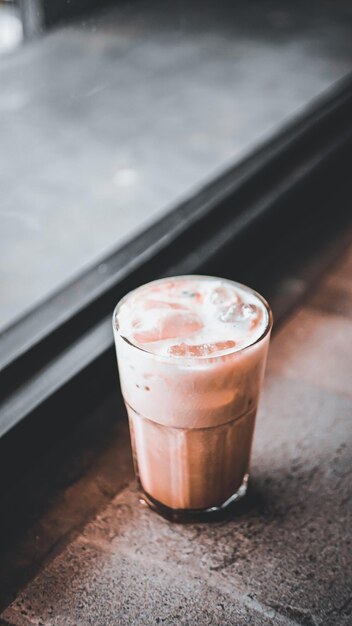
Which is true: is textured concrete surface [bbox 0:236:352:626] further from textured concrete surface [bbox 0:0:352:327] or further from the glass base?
textured concrete surface [bbox 0:0:352:327]

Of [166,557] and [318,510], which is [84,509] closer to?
[166,557]

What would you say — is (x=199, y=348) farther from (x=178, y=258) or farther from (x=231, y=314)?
(x=178, y=258)

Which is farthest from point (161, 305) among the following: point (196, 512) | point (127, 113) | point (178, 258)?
point (127, 113)

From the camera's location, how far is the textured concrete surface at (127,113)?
1.87 meters

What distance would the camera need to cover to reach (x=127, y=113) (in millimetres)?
2684

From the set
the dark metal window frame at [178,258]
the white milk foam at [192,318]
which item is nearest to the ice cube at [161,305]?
the white milk foam at [192,318]

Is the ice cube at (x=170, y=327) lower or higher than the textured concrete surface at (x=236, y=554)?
higher

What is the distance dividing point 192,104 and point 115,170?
0.66 m

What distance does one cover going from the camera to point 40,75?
83.5 inches

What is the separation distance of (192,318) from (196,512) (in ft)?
1.08

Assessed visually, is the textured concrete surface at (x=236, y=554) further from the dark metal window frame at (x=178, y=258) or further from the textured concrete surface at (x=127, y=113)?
the textured concrete surface at (x=127, y=113)

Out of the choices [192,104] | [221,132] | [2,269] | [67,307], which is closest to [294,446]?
[67,307]

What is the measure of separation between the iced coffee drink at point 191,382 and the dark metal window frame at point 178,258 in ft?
0.69

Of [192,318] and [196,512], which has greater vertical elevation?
[192,318]
